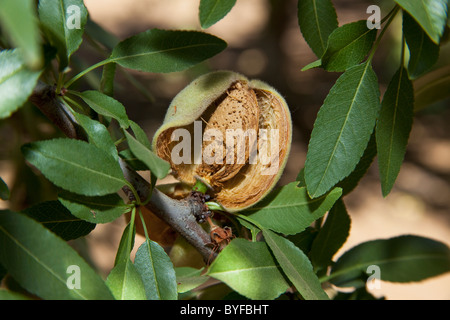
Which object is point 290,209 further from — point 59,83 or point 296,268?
point 59,83

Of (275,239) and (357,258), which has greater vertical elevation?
(275,239)

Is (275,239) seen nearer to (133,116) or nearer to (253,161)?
(253,161)

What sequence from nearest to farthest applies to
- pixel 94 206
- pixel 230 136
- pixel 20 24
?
pixel 20 24 < pixel 94 206 < pixel 230 136

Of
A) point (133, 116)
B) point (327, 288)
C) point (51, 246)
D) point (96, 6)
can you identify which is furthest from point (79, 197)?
point (96, 6)

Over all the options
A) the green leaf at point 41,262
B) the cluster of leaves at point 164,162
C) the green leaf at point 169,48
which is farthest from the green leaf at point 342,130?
the green leaf at point 41,262

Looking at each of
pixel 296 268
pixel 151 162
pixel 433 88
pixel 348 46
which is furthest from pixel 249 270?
pixel 433 88

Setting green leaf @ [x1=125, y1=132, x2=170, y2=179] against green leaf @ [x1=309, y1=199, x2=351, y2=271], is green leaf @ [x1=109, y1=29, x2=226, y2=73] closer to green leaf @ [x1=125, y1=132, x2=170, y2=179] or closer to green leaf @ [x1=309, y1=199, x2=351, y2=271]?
green leaf @ [x1=125, y1=132, x2=170, y2=179]
